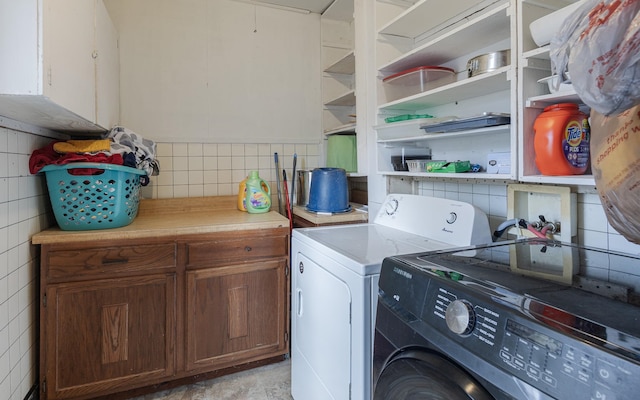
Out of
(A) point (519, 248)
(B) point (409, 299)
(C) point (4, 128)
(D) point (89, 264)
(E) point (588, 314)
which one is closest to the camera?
(E) point (588, 314)

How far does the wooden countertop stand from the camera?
1664 mm

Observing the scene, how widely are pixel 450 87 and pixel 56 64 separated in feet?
4.88

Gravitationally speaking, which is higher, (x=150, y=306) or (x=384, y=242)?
(x=384, y=242)

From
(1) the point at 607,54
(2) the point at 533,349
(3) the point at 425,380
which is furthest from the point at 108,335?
(1) the point at 607,54

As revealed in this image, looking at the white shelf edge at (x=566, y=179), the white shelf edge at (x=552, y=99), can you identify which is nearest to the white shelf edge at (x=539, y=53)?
the white shelf edge at (x=552, y=99)

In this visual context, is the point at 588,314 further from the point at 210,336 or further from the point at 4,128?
the point at 4,128

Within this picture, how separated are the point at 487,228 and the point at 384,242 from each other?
42 cm

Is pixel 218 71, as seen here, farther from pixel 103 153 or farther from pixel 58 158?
pixel 58 158

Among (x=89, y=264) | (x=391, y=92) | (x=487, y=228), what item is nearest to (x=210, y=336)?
(x=89, y=264)

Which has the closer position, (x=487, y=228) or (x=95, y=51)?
(x=487, y=228)

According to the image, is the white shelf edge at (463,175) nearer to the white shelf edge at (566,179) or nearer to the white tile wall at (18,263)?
the white shelf edge at (566,179)

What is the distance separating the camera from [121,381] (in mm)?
1734

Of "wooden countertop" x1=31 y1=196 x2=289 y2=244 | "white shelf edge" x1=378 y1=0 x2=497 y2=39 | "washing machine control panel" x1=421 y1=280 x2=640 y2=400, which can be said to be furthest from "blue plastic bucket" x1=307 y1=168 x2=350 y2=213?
"washing machine control panel" x1=421 y1=280 x2=640 y2=400

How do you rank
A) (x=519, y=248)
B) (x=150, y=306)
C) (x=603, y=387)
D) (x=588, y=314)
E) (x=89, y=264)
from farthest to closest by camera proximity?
(x=150, y=306) < (x=89, y=264) < (x=519, y=248) < (x=588, y=314) < (x=603, y=387)
